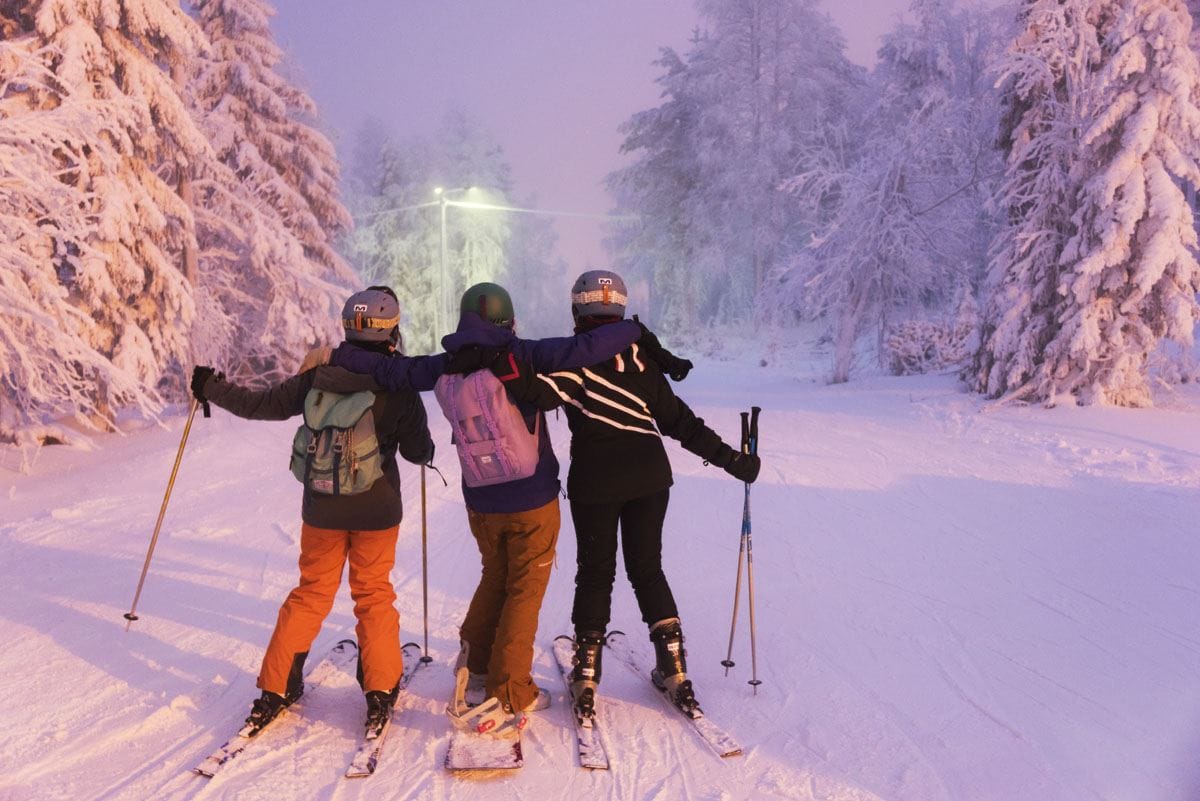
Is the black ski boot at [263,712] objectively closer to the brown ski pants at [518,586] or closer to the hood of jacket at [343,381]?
the brown ski pants at [518,586]

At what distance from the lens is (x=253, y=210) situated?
1761 cm

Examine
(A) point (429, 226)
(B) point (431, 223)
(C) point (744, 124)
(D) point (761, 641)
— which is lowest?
(D) point (761, 641)

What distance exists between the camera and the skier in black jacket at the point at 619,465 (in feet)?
13.0

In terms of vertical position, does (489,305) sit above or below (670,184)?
below

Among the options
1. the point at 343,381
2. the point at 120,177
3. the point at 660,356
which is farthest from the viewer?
the point at 120,177

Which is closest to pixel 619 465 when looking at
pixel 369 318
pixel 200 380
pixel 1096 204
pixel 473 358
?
pixel 473 358

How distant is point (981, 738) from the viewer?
394 cm

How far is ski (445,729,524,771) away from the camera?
11.6 feet

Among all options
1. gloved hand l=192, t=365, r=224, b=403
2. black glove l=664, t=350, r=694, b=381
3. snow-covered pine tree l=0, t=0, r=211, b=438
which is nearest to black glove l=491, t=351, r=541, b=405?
black glove l=664, t=350, r=694, b=381

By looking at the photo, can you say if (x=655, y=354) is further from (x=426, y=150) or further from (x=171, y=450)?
(x=426, y=150)

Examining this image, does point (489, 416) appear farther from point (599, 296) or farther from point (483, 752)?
point (483, 752)

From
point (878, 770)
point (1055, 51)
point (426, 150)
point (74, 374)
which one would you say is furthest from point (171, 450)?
point (426, 150)

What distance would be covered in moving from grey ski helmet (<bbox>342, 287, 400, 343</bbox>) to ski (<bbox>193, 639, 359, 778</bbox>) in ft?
6.27

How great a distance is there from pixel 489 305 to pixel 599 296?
1.78 ft
